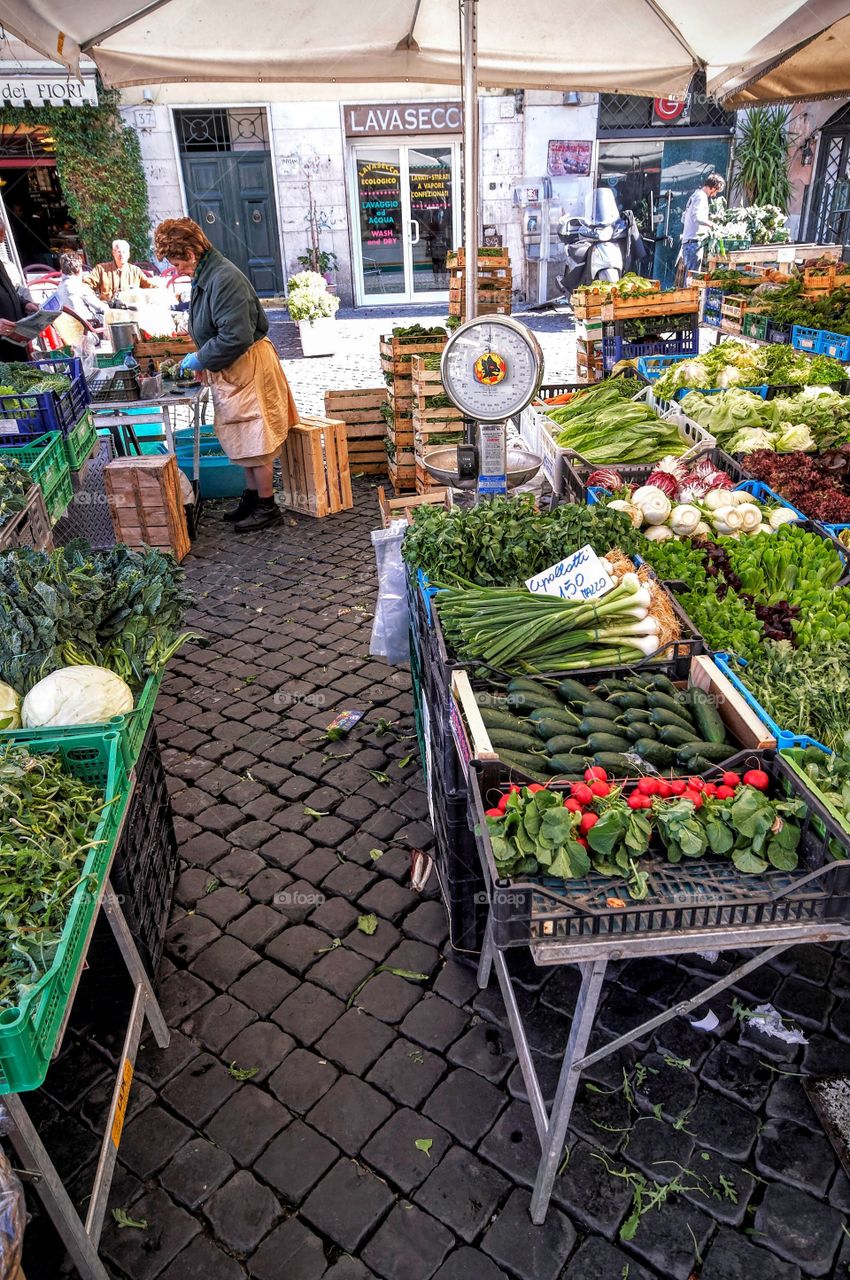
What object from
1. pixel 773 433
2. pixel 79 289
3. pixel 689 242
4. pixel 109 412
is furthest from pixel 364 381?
pixel 689 242

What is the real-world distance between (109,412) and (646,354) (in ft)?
17.8

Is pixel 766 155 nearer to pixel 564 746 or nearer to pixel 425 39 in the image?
pixel 425 39

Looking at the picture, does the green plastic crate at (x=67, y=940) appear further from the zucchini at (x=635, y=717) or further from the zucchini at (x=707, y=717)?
the zucchini at (x=707, y=717)

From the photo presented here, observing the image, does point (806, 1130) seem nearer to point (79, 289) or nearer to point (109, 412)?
point (109, 412)

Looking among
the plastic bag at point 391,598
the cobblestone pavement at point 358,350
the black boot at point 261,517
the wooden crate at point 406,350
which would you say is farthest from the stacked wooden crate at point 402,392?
the plastic bag at point 391,598

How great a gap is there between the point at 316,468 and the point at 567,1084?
6410 mm

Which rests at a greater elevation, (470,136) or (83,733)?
(470,136)

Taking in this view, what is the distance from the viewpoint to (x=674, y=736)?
8.45 feet

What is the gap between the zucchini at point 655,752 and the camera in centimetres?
253

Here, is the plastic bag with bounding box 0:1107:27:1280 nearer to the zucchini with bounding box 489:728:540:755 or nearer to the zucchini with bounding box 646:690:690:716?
the zucchini with bounding box 489:728:540:755

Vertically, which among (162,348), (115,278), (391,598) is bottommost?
(391,598)

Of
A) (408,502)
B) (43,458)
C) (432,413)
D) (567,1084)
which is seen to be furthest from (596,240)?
(567,1084)

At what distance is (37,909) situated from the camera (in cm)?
210

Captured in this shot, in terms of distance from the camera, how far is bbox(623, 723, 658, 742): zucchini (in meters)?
2.61
